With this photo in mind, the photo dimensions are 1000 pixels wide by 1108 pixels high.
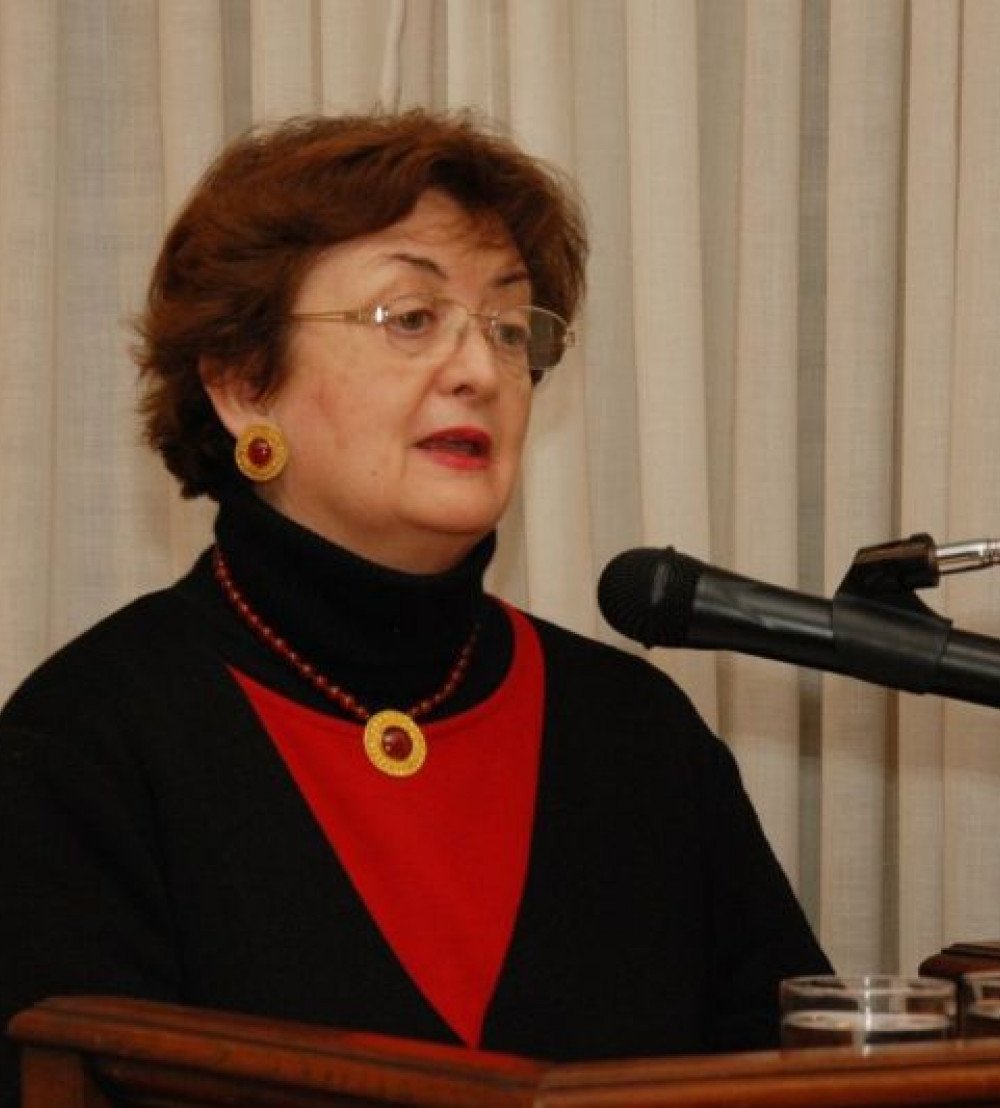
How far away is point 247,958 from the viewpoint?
1.67 metres

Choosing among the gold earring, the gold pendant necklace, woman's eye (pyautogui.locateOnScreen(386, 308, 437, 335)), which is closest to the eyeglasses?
woman's eye (pyautogui.locateOnScreen(386, 308, 437, 335))

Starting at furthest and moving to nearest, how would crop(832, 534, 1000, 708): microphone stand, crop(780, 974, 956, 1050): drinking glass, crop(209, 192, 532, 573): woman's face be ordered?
1. crop(209, 192, 532, 573): woman's face
2. crop(832, 534, 1000, 708): microphone stand
3. crop(780, 974, 956, 1050): drinking glass

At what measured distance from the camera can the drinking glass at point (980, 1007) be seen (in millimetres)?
1205

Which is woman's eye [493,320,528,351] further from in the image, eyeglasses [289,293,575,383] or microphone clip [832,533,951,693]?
microphone clip [832,533,951,693]

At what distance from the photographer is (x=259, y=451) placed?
74.8 inches

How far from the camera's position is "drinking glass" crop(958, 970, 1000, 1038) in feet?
3.95

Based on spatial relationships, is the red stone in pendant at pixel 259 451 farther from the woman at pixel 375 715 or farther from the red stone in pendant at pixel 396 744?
the red stone in pendant at pixel 396 744

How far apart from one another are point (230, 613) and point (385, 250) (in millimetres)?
333

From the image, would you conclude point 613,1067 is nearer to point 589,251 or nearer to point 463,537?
point 463,537

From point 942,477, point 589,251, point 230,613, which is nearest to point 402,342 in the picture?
point 230,613

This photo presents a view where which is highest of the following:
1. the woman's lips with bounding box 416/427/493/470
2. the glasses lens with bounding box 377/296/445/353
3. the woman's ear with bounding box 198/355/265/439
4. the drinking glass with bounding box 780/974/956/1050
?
the glasses lens with bounding box 377/296/445/353

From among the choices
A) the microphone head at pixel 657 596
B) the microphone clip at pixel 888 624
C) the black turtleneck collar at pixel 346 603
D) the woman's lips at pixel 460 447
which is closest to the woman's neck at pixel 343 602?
the black turtleneck collar at pixel 346 603

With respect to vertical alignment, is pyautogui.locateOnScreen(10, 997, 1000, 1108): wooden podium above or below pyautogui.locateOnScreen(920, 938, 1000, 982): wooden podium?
below

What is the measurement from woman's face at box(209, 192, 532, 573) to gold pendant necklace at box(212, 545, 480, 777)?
0.31 ft
